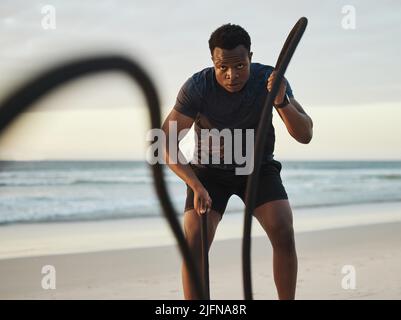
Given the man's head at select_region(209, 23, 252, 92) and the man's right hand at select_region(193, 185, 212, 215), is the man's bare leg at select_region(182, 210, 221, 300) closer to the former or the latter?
the man's right hand at select_region(193, 185, 212, 215)

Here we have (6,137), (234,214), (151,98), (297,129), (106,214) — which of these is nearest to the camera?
(6,137)

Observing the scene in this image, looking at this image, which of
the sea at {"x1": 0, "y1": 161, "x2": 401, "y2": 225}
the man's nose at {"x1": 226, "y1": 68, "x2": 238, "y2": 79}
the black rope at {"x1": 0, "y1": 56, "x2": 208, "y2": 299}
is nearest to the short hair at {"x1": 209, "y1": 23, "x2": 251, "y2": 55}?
the man's nose at {"x1": 226, "y1": 68, "x2": 238, "y2": 79}

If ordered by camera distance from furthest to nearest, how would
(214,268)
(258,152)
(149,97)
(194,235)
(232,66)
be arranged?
(214,268)
(194,235)
(232,66)
(258,152)
(149,97)

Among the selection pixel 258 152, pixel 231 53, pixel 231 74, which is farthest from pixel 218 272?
pixel 258 152

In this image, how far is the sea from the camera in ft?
40.0

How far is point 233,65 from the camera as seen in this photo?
105 inches

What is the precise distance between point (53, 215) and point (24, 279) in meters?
5.69

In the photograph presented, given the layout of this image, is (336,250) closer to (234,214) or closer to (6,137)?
(234,214)

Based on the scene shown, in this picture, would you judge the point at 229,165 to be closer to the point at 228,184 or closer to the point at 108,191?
the point at 228,184

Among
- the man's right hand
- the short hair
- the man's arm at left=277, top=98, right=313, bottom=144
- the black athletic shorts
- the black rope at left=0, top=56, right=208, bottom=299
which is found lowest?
the black rope at left=0, top=56, right=208, bottom=299

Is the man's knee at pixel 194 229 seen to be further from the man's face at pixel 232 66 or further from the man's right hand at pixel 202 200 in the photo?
the man's face at pixel 232 66

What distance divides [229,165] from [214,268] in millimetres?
3611

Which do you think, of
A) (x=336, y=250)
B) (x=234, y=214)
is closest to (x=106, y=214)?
(x=234, y=214)

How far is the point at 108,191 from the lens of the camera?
16703mm
